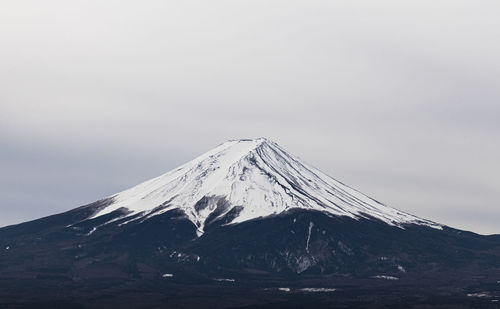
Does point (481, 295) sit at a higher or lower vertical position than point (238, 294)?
lower

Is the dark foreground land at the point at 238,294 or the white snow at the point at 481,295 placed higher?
the dark foreground land at the point at 238,294

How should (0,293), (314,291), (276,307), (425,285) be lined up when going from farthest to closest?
(425,285), (314,291), (0,293), (276,307)

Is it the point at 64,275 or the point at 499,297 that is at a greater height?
the point at 64,275

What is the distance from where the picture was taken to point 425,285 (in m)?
196

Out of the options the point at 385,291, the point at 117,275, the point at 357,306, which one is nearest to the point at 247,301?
the point at 357,306

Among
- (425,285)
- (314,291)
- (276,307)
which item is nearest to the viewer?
(276,307)

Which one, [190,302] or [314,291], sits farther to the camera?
Result: [314,291]

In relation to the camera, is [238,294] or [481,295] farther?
[481,295]

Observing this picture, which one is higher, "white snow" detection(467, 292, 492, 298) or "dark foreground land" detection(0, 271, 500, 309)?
"dark foreground land" detection(0, 271, 500, 309)

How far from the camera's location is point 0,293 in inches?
6590

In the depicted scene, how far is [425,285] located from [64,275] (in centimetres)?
9114

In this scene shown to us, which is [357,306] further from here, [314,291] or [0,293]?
[0,293]

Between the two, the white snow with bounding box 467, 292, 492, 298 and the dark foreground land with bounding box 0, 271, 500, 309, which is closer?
the dark foreground land with bounding box 0, 271, 500, 309

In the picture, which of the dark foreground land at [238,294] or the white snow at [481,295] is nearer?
the dark foreground land at [238,294]
